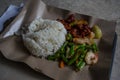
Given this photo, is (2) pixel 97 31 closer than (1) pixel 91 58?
No

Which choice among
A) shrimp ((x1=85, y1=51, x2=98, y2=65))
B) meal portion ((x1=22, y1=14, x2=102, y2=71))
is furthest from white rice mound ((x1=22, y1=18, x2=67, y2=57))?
shrimp ((x1=85, y1=51, x2=98, y2=65))

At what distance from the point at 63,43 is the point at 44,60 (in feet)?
0.48

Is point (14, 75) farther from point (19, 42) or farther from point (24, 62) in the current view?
point (19, 42)

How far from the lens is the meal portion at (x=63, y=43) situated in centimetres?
113

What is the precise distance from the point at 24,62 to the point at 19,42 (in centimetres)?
17

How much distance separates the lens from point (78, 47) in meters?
1.16

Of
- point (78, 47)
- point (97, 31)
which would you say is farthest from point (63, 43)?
point (97, 31)

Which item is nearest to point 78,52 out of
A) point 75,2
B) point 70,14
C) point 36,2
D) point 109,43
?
point 109,43

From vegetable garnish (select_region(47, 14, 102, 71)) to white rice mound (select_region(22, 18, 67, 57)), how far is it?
1.2 inches

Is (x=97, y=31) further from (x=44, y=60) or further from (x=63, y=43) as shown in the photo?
(x=44, y=60)

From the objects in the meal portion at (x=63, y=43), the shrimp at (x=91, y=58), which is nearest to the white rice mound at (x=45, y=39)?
the meal portion at (x=63, y=43)

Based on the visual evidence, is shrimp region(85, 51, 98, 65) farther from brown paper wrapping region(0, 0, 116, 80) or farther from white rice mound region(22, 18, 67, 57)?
white rice mound region(22, 18, 67, 57)

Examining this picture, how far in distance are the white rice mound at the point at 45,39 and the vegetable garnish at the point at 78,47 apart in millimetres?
31

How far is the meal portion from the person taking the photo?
1.13 meters
